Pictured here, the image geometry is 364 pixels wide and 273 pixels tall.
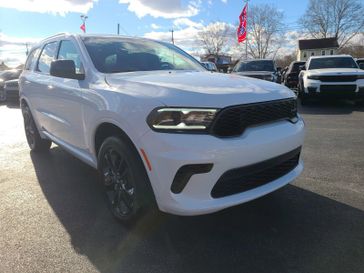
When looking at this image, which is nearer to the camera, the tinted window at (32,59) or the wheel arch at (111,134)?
the wheel arch at (111,134)

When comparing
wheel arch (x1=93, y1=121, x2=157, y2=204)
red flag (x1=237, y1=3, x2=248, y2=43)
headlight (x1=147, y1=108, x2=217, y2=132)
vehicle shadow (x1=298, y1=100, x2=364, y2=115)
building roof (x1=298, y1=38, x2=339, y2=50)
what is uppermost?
building roof (x1=298, y1=38, x2=339, y2=50)

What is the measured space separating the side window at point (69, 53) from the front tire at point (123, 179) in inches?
46.1

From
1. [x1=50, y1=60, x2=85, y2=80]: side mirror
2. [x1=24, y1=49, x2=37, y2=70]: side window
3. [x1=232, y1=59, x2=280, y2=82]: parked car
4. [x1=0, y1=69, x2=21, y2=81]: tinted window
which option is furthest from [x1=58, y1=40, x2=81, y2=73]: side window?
[x1=0, y1=69, x2=21, y2=81]: tinted window

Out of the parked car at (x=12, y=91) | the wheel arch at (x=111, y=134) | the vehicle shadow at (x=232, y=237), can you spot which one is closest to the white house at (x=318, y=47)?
the parked car at (x=12, y=91)

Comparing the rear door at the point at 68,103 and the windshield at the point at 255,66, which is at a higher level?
the windshield at the point at 255,66

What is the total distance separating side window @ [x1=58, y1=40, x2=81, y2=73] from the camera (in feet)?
13.6

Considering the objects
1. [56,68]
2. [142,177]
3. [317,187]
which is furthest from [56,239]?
[317,187]

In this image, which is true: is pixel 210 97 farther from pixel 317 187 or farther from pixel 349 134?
pixel 349 134

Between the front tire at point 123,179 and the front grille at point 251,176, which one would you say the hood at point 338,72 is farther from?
the front tire at point 123,179

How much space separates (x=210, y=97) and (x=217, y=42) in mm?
72771

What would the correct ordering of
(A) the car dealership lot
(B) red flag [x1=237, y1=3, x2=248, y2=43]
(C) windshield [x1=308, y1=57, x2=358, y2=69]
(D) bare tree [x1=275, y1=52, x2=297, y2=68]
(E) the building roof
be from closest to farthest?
(A) the car dealership lot → (C) windshield [x1=308, y1=57, x2=358, y2=69] → (B) red flag [x1=237, y1=3, x2=248, y2=43] → (E) the building roof → (D) bare tree [x1=275, y1=52, x2=297, y2=68]

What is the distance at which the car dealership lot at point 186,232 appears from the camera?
281cm

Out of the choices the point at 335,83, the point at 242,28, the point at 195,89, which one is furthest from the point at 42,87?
the point at 242,28

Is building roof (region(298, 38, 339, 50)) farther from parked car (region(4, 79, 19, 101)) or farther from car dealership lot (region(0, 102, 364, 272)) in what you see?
car dealership lot (region(0, 102, 364, 272))
